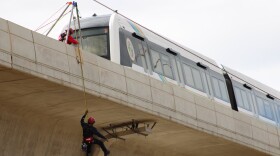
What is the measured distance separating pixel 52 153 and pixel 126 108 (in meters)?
2.38

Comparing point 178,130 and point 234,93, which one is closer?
point 178,130

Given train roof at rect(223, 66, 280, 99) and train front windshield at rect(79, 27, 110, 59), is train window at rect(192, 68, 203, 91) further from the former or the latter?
train front windshield at rect(79, 27, 110, 59)

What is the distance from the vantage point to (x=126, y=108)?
1491 centimetres

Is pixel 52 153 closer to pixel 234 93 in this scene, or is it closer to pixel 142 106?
pixel 142 106

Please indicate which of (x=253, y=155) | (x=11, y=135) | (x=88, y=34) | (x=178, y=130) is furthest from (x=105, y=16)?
(x=253, y=155)

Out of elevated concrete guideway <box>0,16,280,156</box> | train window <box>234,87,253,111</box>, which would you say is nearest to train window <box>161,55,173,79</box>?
elevated concrete guideway <box>0,16,280,156</box>

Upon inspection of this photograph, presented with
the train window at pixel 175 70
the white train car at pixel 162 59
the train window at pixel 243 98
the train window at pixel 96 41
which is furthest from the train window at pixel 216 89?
the train window at pixel 96 41

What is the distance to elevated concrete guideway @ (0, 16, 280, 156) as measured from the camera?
12.5 meters

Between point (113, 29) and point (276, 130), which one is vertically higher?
point (113, 29)

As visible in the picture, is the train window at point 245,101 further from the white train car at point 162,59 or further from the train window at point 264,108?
the train window at point 264,108

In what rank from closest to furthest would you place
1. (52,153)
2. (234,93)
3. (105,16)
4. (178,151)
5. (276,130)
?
(52,153) < (105,16) < (178,151) < (276,130) < (234,93)

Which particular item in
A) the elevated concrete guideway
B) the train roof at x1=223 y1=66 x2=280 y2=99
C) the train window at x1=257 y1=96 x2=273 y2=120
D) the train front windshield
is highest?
the train roof at x1=223 y1=66 x2=280 y2=99

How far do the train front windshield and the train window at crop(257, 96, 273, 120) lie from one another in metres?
9.53

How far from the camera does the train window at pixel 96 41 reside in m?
18.0
